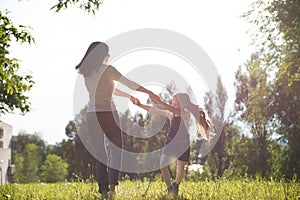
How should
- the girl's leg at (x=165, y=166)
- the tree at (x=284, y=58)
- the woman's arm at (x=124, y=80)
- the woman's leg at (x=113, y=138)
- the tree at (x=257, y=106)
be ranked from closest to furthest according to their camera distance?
the woman's arm at (x=124, y=80) → the woman's leg at (x=113, y=138) → the girl's leg at (x=165, y=166) → the tree at (x=284, y=58) → the tree at (x=257, y=106)

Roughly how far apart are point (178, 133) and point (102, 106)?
1.71m

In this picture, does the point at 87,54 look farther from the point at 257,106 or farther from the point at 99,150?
the point at 257,106

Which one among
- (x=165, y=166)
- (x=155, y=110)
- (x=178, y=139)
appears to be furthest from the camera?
(x=155, y=110)

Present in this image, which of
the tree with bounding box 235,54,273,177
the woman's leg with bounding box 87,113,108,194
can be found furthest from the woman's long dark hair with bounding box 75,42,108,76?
the tree with bounding box 235,54,273,177

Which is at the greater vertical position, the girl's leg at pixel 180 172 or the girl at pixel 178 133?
the girl at pixel 178 133

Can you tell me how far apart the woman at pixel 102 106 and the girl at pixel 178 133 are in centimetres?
96

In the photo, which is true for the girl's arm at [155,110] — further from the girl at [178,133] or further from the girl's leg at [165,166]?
the girl's leg at [165,166]

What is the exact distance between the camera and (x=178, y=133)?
7.23 metres

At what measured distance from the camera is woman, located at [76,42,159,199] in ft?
19.7

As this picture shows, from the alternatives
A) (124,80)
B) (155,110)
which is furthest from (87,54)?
(155,110)

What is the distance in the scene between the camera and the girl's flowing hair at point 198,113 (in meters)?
7.46

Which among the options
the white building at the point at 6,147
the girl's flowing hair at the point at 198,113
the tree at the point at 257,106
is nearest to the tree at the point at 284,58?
the tree at the point at 257,106

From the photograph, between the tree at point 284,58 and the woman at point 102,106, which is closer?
the woman at point 102,106

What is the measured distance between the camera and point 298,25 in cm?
1836
